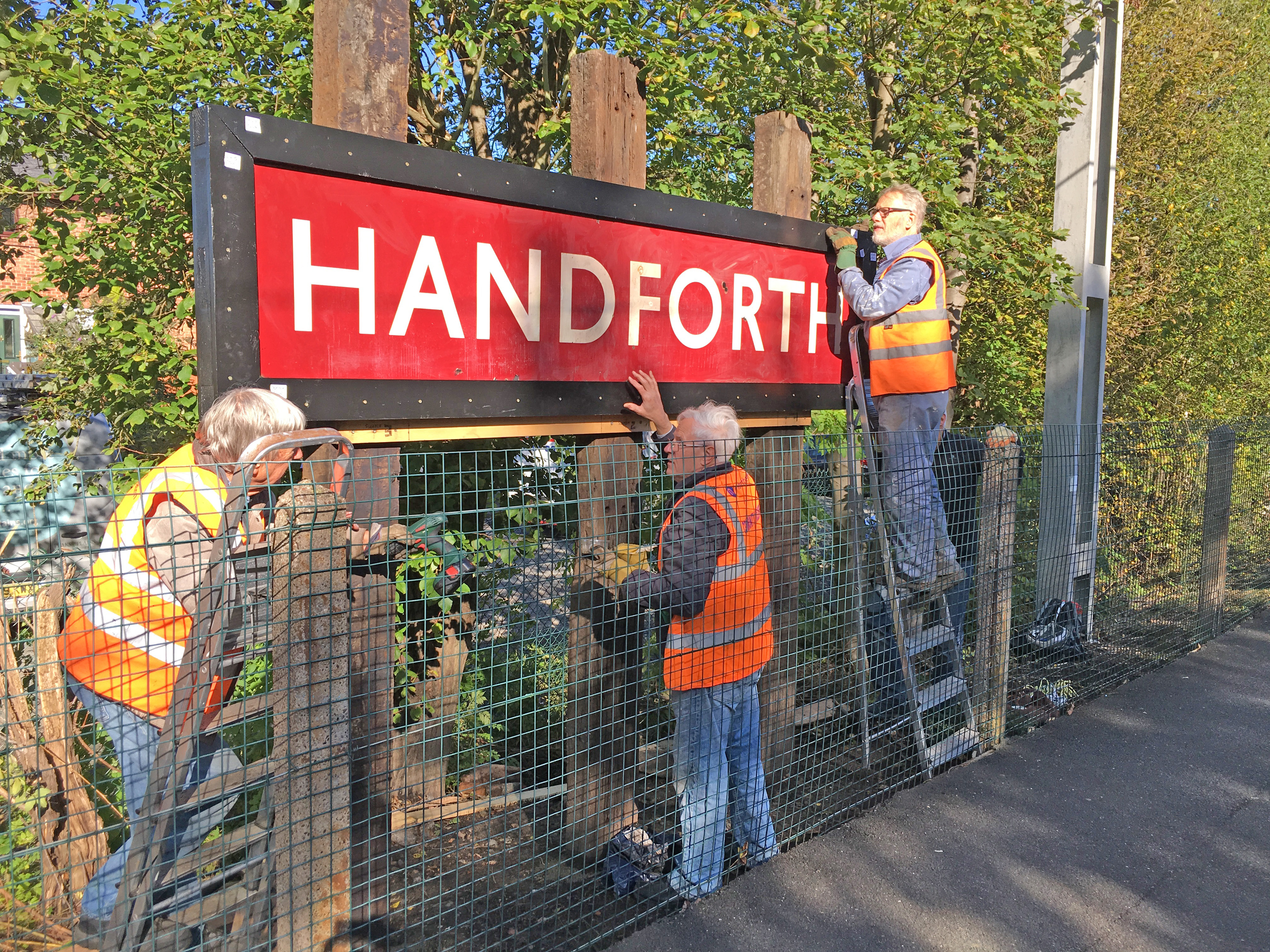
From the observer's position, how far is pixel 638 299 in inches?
133

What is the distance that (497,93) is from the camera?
646cm

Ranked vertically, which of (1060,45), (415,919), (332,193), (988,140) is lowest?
(415,919)

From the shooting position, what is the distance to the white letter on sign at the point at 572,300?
3.11 m

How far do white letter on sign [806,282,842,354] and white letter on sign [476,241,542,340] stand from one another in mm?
1576

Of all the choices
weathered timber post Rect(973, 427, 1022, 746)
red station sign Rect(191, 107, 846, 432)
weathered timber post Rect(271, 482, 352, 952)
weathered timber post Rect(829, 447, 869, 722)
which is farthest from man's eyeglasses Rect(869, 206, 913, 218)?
weathered timber post Rect(271, 482, 352, 952)

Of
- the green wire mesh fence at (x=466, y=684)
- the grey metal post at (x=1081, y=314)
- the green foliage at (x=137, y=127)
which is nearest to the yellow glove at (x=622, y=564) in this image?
the green wire mesh fence at (x=466, y=684)

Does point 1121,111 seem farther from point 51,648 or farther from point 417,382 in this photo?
point 51,648

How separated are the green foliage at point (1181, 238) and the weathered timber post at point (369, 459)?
878 centimetres

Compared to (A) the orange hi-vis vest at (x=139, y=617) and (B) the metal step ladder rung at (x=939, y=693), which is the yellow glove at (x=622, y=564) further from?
(B) the metal step ladder rung at (x=939, y=693)

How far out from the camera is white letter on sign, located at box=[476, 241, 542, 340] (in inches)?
113

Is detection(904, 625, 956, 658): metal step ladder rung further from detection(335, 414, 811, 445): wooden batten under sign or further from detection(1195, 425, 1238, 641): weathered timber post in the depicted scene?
detection(1195, 425, 1238, 641): weathered timber post

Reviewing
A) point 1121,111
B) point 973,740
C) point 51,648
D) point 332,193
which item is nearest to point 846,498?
point 973,740

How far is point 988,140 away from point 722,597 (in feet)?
13.7

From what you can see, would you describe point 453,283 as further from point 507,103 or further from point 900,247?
point 507,103
